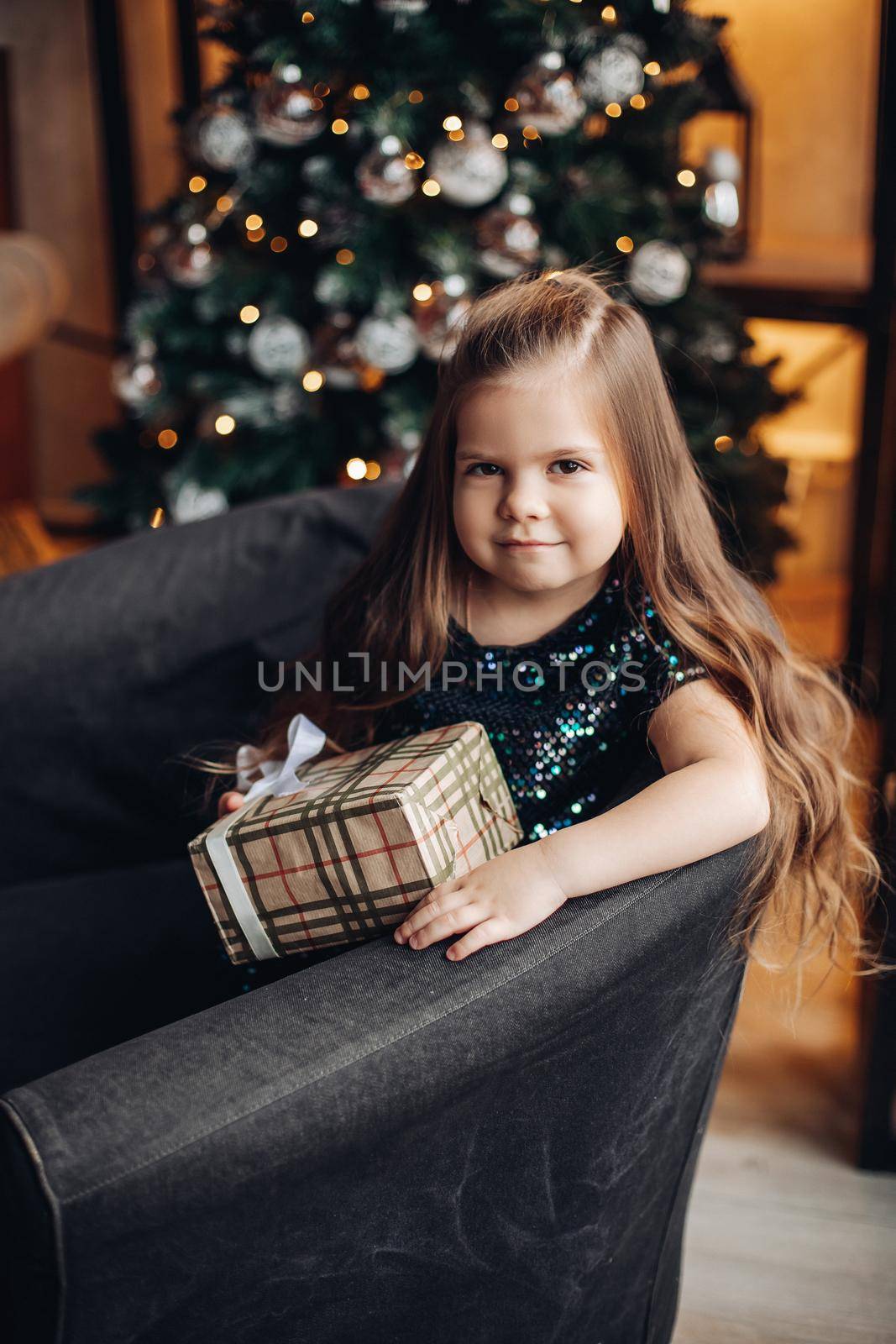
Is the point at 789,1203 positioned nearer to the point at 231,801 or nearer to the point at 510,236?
the point at 231,801

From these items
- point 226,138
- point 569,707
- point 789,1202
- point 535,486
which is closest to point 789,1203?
point 789,1202

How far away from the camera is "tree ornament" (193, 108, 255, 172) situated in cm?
198

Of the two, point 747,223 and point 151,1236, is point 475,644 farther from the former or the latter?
point 747,223

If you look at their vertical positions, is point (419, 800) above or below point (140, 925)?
above

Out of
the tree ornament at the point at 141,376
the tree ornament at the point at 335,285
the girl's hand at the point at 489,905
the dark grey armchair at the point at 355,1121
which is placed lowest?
the dark grey armchair at the point at 355,1121

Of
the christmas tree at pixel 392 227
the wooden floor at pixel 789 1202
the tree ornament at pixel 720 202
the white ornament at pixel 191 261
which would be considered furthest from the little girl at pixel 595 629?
the tree ornament at pixel 720 202

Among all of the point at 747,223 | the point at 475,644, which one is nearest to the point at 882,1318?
the point at 475,644

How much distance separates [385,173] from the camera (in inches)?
71.9

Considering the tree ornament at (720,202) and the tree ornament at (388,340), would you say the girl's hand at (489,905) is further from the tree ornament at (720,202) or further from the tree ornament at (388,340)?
the tree ornament at (720,202)

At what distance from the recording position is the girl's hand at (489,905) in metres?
0.77

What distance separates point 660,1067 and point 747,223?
284 cm

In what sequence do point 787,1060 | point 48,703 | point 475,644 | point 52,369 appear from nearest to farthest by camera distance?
1. point 475,644
2. point 48,703
3. point 787,1060
4. point 52,369

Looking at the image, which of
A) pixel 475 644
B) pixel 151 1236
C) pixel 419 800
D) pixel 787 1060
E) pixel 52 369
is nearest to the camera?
pixel 151 1236

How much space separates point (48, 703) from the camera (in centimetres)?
135
